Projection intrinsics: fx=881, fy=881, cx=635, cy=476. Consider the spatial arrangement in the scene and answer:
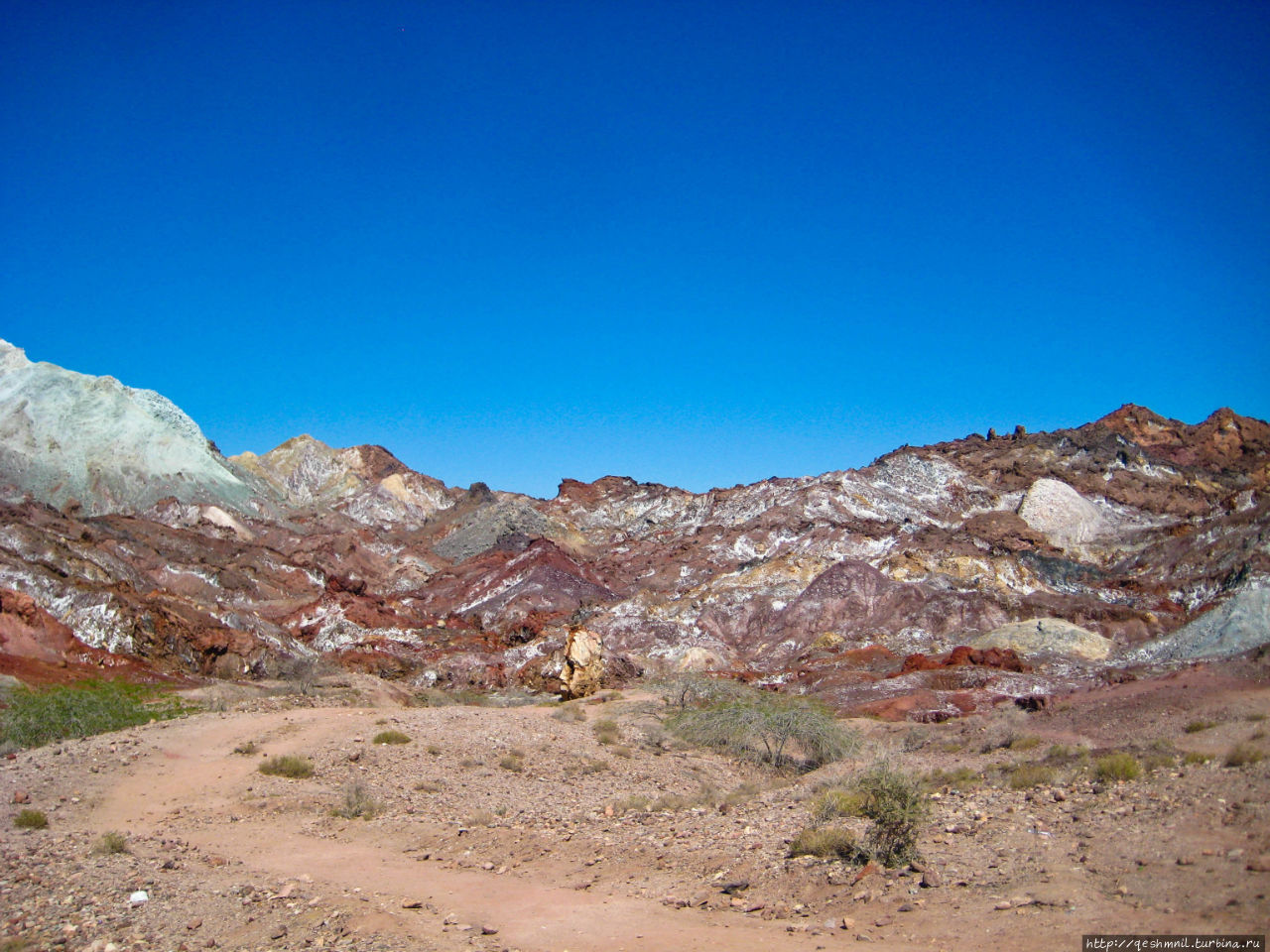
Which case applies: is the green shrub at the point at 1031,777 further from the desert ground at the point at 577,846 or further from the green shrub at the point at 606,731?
the green shrub at the point at 606,731

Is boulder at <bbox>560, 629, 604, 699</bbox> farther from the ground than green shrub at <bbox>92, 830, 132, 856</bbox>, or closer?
farther from the ground

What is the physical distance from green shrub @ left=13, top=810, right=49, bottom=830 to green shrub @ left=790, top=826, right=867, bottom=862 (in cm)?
927

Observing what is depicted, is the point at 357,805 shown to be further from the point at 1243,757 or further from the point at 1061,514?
the point at 1061,514

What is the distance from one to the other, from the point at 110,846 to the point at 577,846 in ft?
17.3

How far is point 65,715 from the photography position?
16938mm

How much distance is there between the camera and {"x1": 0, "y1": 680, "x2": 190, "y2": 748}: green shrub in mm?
16109


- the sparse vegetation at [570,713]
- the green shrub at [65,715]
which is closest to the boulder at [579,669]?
the sparse vegetation at [570,713]

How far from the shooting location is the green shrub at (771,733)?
699 inches

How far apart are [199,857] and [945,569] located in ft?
153

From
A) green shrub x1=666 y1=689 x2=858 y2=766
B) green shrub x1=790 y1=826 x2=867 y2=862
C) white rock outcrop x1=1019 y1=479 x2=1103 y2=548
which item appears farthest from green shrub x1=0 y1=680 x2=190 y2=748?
white rock outcrop x1=1019 y1=479 x2=1103 y2=548

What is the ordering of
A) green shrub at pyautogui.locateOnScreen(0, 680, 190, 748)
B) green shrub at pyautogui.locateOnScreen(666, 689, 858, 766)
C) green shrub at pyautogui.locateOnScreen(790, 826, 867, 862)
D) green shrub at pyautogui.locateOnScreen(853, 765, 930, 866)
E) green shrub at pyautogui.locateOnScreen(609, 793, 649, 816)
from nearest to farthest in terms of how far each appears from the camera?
1. green shrub at pyautogui.locateOnScreen(853, 765, 930, 866)
2. green shrub at pyautogui.locateOnScreen(790, 826, 867, 862)
3. green shrub at pyautogui.locateOnScreen(609, 793, 649, 816)
4. green shrub at pyautogui.locateOnScreen(0, 680, 190, 748)
5. green shrub at pyautogui.locateOnScreen(666, 689, 858, 766)

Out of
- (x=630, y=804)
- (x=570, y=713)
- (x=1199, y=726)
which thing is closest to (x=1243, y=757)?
(x=1199, y=726)

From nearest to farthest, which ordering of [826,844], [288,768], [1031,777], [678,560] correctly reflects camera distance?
[826,844] → [1031,777] → [288,768] → [678,560]

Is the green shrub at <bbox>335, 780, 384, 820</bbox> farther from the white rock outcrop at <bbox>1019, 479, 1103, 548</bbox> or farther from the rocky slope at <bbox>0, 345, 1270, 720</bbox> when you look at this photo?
the white rock outcrop at <bbox>1019, 479, 1103, 548</bbox>
